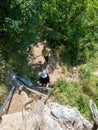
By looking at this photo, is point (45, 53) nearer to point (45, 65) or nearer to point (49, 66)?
point (45, 65)

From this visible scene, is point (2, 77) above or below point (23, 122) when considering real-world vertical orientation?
above

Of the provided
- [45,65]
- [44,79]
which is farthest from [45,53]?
[44,79]

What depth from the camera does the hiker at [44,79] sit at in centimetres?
1600

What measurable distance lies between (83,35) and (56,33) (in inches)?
67.4

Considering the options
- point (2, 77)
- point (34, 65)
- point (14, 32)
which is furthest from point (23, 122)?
point (34, 65)

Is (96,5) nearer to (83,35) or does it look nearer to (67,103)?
(83,35)

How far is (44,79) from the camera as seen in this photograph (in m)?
16.1

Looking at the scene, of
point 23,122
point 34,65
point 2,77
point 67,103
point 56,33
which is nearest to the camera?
point 23,122

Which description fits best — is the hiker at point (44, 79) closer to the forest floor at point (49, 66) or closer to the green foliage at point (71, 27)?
the forest floor at point (49, 66)

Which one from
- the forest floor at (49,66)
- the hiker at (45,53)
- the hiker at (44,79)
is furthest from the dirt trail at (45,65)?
the hiker at (44,79)

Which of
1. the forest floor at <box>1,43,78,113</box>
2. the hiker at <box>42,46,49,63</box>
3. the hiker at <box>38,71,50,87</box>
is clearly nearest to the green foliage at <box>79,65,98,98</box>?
the forest floor at <box>1,43,78,113</box>

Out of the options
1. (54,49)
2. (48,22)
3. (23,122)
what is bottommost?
(23,122)

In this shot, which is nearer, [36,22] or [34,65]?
[36,22]

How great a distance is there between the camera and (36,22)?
1502 cm
